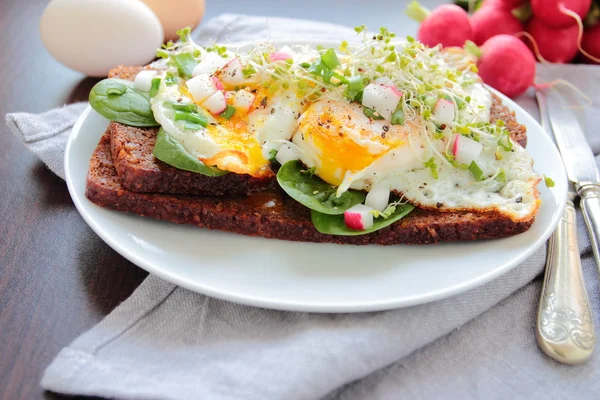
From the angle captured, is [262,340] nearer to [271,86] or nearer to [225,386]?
[225,386]

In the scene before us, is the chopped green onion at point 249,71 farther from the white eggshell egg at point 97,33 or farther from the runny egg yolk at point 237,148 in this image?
the white eggshell egg at point 97,33

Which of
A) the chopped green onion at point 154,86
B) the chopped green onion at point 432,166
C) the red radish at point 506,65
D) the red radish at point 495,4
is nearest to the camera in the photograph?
the chopped green onion at point 432,166

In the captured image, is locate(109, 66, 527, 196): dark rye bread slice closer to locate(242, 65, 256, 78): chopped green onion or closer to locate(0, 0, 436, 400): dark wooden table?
locate(0, 0, 436, 400): dark wooden table

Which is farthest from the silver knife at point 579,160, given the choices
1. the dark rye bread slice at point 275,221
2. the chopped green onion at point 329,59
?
the chopped green onion at point 329,59

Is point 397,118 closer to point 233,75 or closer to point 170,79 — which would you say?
point 233,75

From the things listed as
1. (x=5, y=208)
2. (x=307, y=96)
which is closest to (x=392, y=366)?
(x=307, y=96)

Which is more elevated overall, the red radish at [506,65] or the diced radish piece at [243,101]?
the diced radish piece at [243,101]

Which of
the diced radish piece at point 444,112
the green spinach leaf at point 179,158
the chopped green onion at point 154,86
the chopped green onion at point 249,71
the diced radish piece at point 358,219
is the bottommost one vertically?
the diced radish piece at point 358,219
